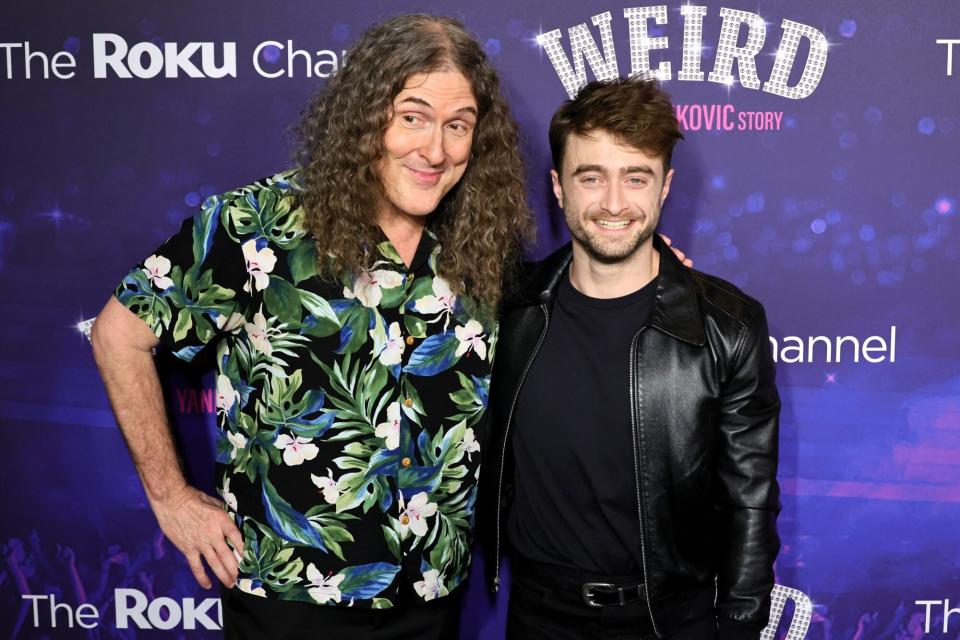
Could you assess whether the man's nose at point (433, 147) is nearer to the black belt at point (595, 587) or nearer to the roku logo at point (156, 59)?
the roku logo at point (156, 59)

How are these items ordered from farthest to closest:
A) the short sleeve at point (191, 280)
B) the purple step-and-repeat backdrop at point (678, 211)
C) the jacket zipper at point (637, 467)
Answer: the purple step-and-repeat backdrop at point (678, 211)
the jacket zipper at point (637, 467)
the short sleeve at point (191, 280)

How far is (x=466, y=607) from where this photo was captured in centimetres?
240

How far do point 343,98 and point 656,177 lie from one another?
0.64 meters

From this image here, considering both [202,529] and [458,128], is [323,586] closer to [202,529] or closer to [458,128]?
[202,529]

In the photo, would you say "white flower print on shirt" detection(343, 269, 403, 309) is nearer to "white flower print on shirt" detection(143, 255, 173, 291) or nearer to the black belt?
"white flower print on shirt" detection(143, 255, 173, 291)

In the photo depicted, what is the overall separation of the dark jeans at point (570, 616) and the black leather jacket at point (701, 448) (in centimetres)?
4

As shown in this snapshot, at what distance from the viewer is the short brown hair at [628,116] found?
6.10ft

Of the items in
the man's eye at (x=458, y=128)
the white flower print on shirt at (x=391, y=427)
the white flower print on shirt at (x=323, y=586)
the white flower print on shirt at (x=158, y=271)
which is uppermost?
the man's eye at (x=458, y=128)

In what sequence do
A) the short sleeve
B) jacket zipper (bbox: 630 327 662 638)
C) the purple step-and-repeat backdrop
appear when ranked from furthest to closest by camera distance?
the purple step-and-repeat backdrop, jacket zipper (bbox: 630 327 662 638), the short sleeve

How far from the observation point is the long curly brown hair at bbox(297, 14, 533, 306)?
68.9 inches

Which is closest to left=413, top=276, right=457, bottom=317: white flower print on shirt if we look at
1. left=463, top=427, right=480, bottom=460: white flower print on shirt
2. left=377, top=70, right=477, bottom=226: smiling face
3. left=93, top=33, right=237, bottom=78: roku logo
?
left=377, top=70, right=477, bottom=226: smiling face

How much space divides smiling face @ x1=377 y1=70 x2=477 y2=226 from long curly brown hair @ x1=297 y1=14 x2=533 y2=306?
0.06 feet

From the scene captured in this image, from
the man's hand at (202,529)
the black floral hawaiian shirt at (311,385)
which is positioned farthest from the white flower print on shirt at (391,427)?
the man's hand at (202,529)

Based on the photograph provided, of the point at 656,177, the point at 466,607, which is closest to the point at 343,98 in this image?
the point at 656,177
